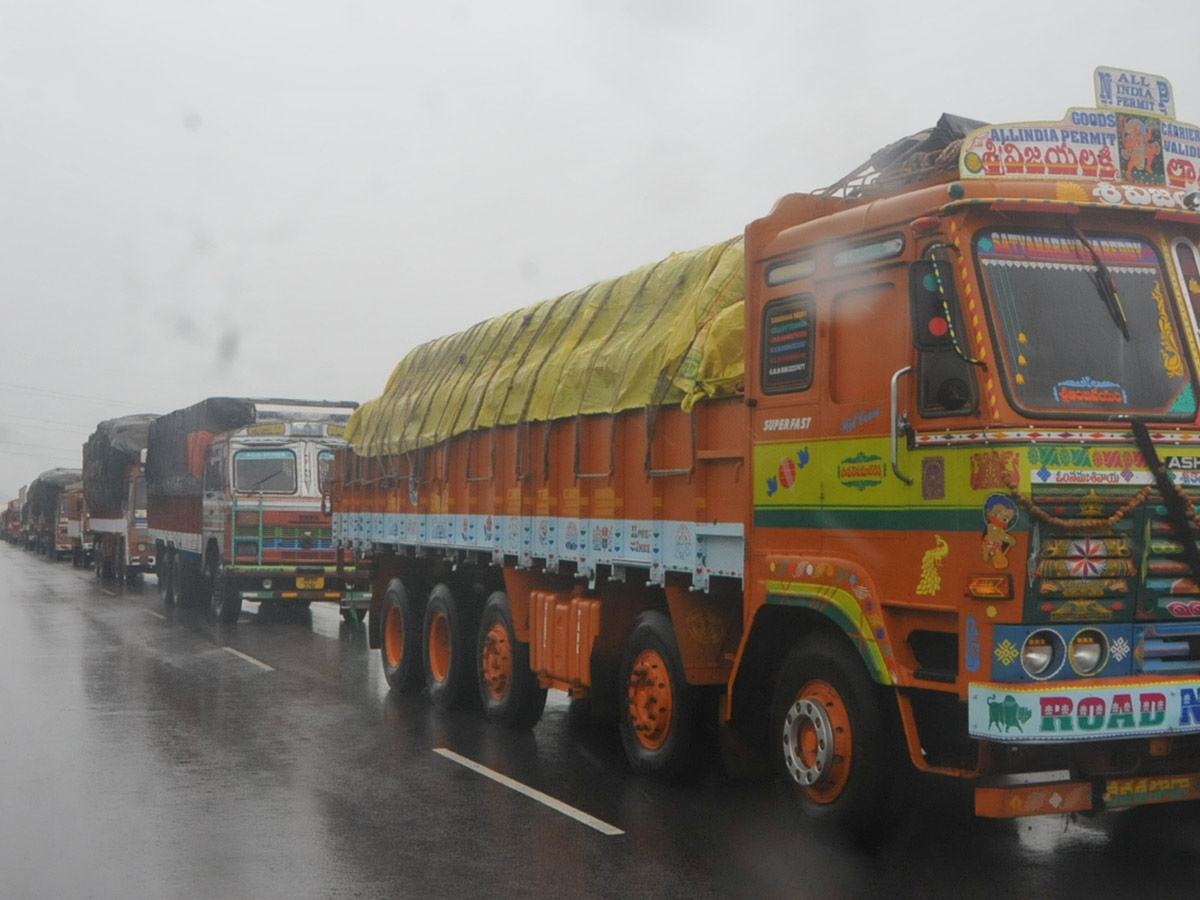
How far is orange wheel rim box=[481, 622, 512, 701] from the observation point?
11.4 metres

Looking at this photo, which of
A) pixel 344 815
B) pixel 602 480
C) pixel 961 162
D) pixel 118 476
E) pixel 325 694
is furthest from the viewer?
pixel 118 476

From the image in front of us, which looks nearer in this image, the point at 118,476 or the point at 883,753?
the point at 883,753

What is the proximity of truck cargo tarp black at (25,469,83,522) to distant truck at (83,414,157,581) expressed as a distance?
18.0 meters

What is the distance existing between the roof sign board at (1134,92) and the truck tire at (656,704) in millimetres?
3982

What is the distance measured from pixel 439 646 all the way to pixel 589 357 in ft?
13.5

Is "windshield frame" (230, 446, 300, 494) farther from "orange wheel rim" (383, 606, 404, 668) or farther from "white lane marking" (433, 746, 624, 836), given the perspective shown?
"white lane marking" (433, 746, 624, 836)

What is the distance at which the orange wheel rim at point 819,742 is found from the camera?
273 inches

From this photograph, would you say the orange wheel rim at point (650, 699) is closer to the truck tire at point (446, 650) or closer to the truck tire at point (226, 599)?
the truck tire at point (446, 650)

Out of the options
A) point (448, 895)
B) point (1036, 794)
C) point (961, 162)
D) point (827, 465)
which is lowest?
point (448, 895)

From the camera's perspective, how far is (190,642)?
18875 mm

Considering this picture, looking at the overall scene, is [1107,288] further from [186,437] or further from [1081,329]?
[186,437]

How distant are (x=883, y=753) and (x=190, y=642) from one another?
46.0 feet

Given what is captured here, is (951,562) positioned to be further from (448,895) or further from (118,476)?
(118,476)

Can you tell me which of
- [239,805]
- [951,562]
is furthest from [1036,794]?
[239,805]
